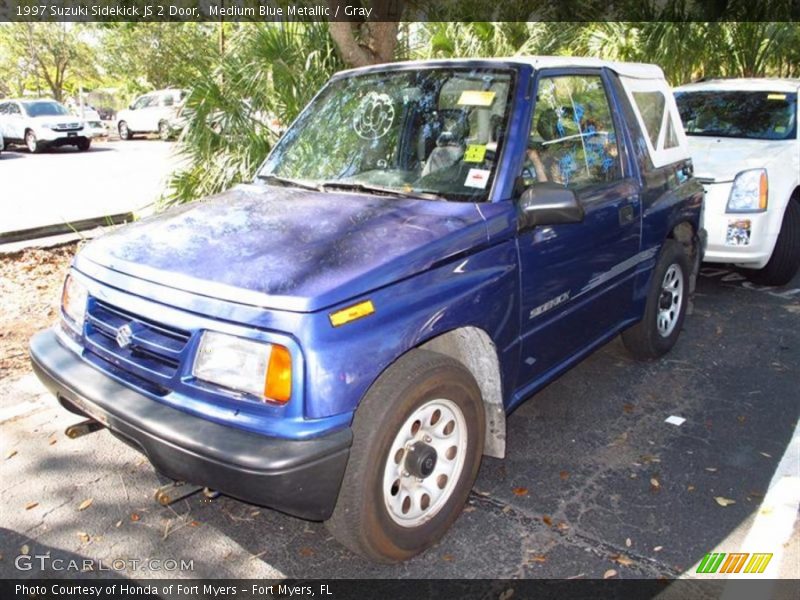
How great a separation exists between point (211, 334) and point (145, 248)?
2.28 feet

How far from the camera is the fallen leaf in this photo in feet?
9.31

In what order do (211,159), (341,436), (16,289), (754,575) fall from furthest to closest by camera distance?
(211,159) → (16,289) → (754,575) → (341,436)

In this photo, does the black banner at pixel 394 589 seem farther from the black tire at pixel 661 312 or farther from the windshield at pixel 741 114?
the windshield at pixel 741 114

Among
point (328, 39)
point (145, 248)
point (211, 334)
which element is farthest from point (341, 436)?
point (328, 39)

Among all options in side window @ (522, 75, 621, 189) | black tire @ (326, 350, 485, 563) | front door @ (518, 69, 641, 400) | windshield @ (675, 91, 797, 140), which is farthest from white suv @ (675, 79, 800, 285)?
black tire @ (326, 350, 485, 563)

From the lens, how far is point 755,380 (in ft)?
15.0

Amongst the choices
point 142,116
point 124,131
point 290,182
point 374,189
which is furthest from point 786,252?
point 124,131

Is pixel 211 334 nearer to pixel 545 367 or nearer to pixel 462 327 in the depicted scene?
pixel 462 327

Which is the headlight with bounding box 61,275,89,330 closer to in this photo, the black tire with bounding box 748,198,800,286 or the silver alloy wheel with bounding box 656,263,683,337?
the silver alloy wheel with bounding box 656,263,683,337

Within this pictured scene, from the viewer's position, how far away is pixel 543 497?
331 cm

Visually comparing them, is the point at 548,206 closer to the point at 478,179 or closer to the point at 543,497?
the point at 478,179

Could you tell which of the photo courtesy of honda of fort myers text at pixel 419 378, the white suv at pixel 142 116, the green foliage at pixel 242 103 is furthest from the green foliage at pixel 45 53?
the photo courtesy of honda of fort myers text at pixel 419 378

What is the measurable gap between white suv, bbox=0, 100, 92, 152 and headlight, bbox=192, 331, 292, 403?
899 inches

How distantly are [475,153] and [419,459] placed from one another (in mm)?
1467
